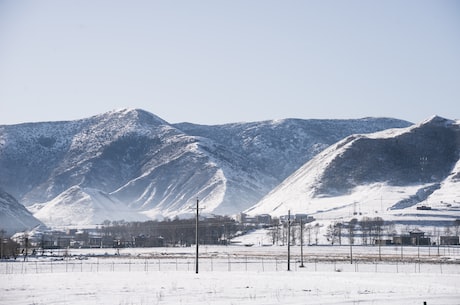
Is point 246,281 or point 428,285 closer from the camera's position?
point 428,285

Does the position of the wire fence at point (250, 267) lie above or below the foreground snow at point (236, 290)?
below

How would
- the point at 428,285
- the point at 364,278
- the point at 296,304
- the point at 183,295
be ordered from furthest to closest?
1. the point at 364,278
2. the point at 428,285
3. the point at 183,295
4. the point at 296,304

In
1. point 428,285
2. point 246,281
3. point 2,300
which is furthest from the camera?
point 246,281

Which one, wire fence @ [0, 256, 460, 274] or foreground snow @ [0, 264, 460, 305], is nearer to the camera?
foreground snow @ [0, 264, 460, 305]

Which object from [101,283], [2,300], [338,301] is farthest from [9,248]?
[338,301]

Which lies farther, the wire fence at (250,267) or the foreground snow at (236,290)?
the wire fence at (250,267)

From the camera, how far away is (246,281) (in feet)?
226

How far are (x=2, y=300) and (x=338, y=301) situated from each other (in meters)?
24.4

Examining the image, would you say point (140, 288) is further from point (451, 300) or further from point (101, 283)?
point (451, 300)

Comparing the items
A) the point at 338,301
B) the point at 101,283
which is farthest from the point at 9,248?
the point at 338,301

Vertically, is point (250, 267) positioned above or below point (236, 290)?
below

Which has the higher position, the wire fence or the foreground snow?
the foreground snow

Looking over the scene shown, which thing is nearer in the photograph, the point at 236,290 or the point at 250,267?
the point at 236,290

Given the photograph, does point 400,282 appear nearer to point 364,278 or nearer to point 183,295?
point 364,278
